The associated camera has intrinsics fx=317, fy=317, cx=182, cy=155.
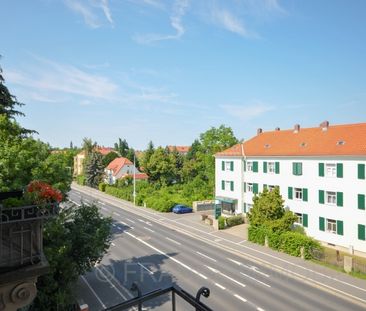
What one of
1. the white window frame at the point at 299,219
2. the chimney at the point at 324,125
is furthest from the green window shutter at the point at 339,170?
the chimney at the point at 324,125

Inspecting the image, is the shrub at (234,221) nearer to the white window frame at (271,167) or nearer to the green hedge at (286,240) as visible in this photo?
the green hedge at (286,240)

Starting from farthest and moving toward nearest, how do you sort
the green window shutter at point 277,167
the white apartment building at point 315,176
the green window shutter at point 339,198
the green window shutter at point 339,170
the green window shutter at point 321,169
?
the green window shutter at point 277,167
the green window shutter at point 321,169
the green window shutter at point 339,170
the green window shutter at point 339,198
the white apartment building at point 315,176

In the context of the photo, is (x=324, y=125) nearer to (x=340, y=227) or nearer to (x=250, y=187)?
(x=250, y=187)

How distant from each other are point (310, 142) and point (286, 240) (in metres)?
11.6

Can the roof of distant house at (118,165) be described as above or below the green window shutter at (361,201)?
above

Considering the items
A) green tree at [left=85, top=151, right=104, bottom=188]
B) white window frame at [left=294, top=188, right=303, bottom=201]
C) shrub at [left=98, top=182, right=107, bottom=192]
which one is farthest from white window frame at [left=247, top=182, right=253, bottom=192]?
green tree at [left=85, top=151, right=104, bottom=188]

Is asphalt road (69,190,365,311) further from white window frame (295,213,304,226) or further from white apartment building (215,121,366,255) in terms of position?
white apartment building (215,121,366,255)

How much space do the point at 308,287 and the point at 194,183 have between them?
38146 mm

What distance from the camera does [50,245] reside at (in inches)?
551

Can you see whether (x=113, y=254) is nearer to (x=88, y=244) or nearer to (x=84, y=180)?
(x=88, y=244)

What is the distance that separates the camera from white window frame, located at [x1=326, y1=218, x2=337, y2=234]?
28206 millimetres

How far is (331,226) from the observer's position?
28.6 m

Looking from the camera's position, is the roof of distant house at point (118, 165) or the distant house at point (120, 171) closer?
the distant house at point (120, 171)

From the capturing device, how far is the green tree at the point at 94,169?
75500 mm
